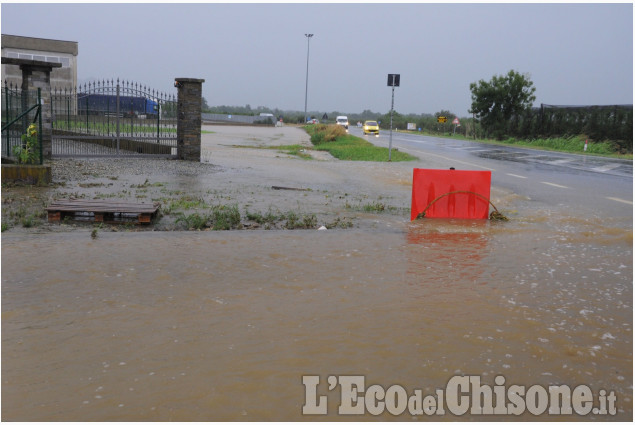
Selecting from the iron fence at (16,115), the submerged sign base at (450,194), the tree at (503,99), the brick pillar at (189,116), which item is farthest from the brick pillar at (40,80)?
the tree at (503,99)

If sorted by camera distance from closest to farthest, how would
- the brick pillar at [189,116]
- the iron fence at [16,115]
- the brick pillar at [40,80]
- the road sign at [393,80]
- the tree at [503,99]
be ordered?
the iron fence at [16,115] → the brick pillar at [40,80] → the brick pillar at [189,116] → the road sign at [393,80] → the tree at [503,99]

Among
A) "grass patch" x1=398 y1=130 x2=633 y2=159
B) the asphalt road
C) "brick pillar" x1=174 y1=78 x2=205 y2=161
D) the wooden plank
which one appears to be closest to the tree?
"grass patch" x1=398 y1=130 x2=633 y2=159

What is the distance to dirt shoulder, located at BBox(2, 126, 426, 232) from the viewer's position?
880 centimetres

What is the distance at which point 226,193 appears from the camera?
38.7 feet

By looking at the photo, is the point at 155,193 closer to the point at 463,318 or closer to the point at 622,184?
the point at 463,318

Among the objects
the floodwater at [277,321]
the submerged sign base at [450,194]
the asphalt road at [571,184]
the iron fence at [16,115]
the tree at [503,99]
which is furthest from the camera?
the tree at [503,99]

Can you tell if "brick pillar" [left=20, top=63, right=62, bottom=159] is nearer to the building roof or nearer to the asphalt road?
the asphalt road

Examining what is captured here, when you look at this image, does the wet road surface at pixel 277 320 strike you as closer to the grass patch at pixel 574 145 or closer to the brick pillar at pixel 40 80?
the brick pillar at pixel 40 80

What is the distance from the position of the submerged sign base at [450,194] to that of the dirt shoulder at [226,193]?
0.47 meters

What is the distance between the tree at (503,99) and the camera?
4903 centimetres

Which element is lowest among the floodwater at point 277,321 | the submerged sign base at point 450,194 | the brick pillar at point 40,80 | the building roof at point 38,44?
the floodwater at point 277,321

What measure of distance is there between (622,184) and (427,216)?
901 centimetres

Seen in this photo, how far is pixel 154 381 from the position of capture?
11.9 ft

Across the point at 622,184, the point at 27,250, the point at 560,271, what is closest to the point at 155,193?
the point at 27,250
